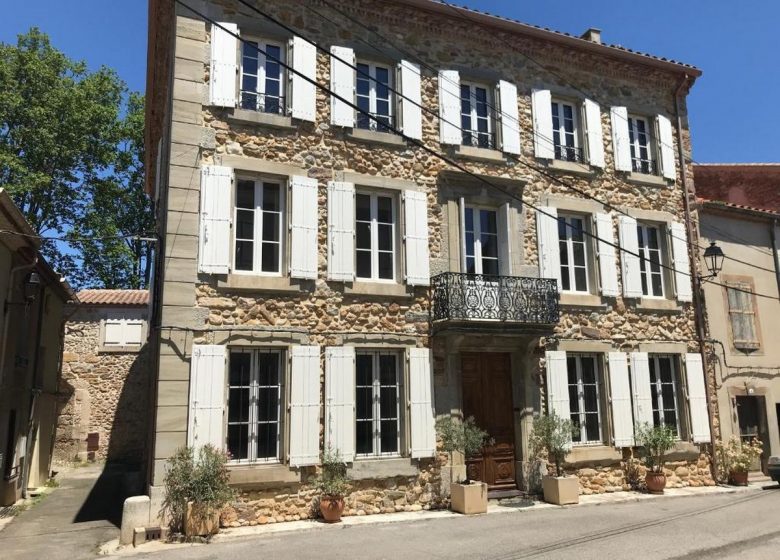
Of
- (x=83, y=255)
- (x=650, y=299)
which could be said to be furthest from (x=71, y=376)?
(x=650, y=299)

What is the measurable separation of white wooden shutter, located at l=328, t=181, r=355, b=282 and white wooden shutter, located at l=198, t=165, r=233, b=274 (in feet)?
5.04

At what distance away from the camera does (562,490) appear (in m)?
9.59

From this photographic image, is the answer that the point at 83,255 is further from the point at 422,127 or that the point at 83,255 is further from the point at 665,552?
the point at 665,552

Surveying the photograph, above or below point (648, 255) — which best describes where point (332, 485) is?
below

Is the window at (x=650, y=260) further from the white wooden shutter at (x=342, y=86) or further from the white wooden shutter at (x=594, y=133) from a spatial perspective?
the white wooden shutter at (x=342, y=86)

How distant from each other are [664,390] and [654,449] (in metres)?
1.44

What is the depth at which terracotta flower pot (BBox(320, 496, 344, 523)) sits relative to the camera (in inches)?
325

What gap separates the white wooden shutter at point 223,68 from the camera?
8961mm

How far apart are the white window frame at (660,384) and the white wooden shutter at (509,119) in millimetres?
4832

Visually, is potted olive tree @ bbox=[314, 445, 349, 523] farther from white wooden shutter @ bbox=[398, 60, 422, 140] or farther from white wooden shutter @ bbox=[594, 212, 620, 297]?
white wooden shutter @ bbox=[594, 212, 620, 297]

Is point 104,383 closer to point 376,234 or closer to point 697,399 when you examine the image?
point 376,234

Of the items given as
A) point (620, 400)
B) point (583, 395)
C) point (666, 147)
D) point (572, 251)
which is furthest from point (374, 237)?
point (666, 147)

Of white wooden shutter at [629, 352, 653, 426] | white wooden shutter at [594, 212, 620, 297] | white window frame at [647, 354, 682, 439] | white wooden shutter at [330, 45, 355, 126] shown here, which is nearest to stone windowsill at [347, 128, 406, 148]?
white wooden shutter at [330, 45, 355, 126]

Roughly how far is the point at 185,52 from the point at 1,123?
48.4ft
